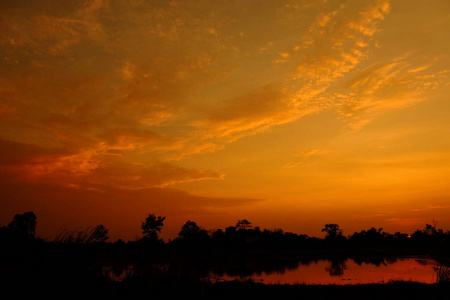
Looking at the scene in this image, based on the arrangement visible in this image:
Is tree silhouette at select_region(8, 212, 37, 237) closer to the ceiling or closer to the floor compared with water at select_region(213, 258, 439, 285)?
closer to the ceiling

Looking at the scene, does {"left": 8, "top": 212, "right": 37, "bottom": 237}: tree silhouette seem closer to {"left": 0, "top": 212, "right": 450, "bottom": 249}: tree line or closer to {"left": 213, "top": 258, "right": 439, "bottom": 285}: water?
{"left": 0, "top": 212, "right": 450, "bottom": 249}: tree line

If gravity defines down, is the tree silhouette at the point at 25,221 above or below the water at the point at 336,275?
above

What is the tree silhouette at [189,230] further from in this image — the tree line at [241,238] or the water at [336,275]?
the water at [336,275]

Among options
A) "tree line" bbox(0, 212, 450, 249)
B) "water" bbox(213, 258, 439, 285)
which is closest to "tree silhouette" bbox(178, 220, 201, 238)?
"tree line" bbox(0, 212, 450, 249)

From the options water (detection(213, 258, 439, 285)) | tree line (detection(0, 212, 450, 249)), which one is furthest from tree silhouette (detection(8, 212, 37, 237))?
water (detection(213, 258, 439, 285))

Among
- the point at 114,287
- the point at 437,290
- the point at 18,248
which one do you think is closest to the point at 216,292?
the point at 114,287

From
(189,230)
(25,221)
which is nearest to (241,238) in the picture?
(189,230)

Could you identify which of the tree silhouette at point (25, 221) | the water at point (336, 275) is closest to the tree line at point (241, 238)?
the tree silhouette at point (25, 221)

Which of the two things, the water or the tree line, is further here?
the tree line

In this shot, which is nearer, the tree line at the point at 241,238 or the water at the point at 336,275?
the water at the point at 336,275

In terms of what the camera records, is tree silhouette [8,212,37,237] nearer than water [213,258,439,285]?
No

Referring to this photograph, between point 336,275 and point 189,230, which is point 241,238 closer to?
point 189,230

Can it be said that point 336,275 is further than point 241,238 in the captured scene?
No

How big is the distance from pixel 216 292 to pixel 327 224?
105450mm
